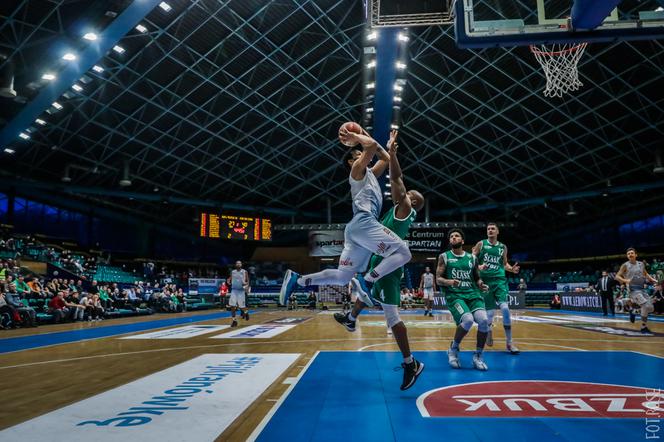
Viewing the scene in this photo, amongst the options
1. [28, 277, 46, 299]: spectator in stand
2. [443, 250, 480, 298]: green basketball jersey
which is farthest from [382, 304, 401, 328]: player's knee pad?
[28, 277, 46, 299]: spectator in stand

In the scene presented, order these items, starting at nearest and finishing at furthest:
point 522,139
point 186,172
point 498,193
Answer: point 522,139 → point 186,172 → point 498,193

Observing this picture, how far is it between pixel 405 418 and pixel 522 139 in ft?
95.3

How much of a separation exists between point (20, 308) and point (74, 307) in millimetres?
2957

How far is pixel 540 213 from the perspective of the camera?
44.7 m

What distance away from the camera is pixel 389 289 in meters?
4.62

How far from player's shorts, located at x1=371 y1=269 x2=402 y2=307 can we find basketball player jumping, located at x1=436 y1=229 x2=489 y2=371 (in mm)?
1473

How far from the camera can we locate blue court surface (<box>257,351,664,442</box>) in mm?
2967

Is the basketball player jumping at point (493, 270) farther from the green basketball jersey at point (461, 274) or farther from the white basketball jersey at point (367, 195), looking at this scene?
the white basketball jersey at point (367, 195)

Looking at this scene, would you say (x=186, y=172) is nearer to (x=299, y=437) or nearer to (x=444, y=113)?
(x=444, y=113)

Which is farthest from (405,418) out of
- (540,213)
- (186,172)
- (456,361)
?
(540,213)

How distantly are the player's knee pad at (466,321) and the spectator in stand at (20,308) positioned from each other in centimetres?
1402

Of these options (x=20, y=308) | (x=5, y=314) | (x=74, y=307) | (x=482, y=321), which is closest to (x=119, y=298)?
(x=74, y=307)

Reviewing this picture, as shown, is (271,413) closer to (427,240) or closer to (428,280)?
(428,280)

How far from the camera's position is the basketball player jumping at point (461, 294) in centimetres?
574
